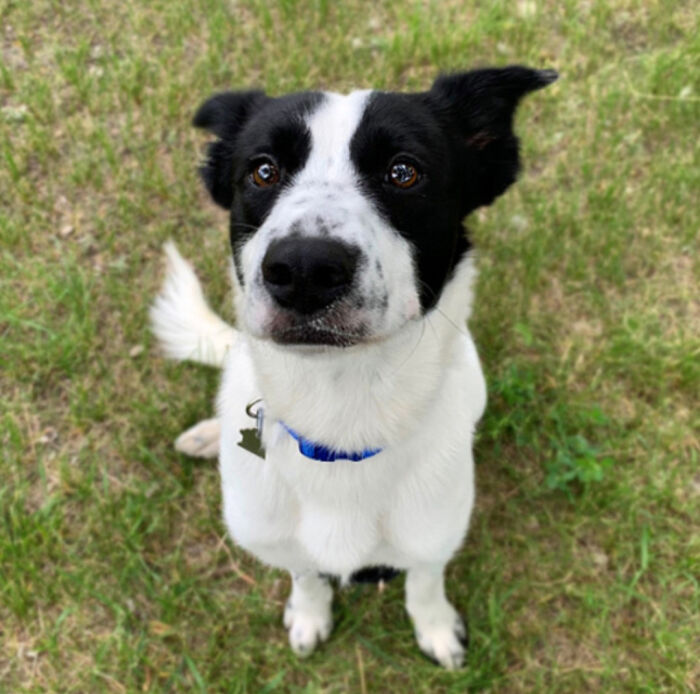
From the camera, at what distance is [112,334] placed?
120 inches

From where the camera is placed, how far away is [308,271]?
1.30 m

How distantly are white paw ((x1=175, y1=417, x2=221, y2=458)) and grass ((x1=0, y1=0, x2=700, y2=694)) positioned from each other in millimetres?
70

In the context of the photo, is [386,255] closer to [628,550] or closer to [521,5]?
[628,550]

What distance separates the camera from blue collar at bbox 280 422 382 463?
1.71m

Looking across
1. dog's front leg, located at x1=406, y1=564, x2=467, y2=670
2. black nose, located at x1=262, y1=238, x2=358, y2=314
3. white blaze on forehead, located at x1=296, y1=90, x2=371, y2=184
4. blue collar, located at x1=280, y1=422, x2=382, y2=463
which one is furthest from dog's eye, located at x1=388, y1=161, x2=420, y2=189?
dog's front leg, located at x1=406, y1=564, x2=467, y2=670

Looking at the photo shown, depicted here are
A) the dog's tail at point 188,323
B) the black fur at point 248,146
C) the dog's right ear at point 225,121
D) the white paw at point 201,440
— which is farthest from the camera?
the dog's tail at point 188,323

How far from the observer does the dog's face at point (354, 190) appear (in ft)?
4.42

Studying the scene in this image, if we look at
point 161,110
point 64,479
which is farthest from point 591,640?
point 161,110

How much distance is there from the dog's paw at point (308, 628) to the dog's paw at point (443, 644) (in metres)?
0.33

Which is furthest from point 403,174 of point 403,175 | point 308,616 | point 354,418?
point 308,616

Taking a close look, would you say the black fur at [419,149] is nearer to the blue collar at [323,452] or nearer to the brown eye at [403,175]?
the brown eye at [403,175]

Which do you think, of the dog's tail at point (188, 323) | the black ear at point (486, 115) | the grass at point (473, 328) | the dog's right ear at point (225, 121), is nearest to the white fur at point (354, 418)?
the black ear at point (486, 115)

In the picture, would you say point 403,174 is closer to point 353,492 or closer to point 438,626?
point 353,492

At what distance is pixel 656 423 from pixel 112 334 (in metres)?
2.42
